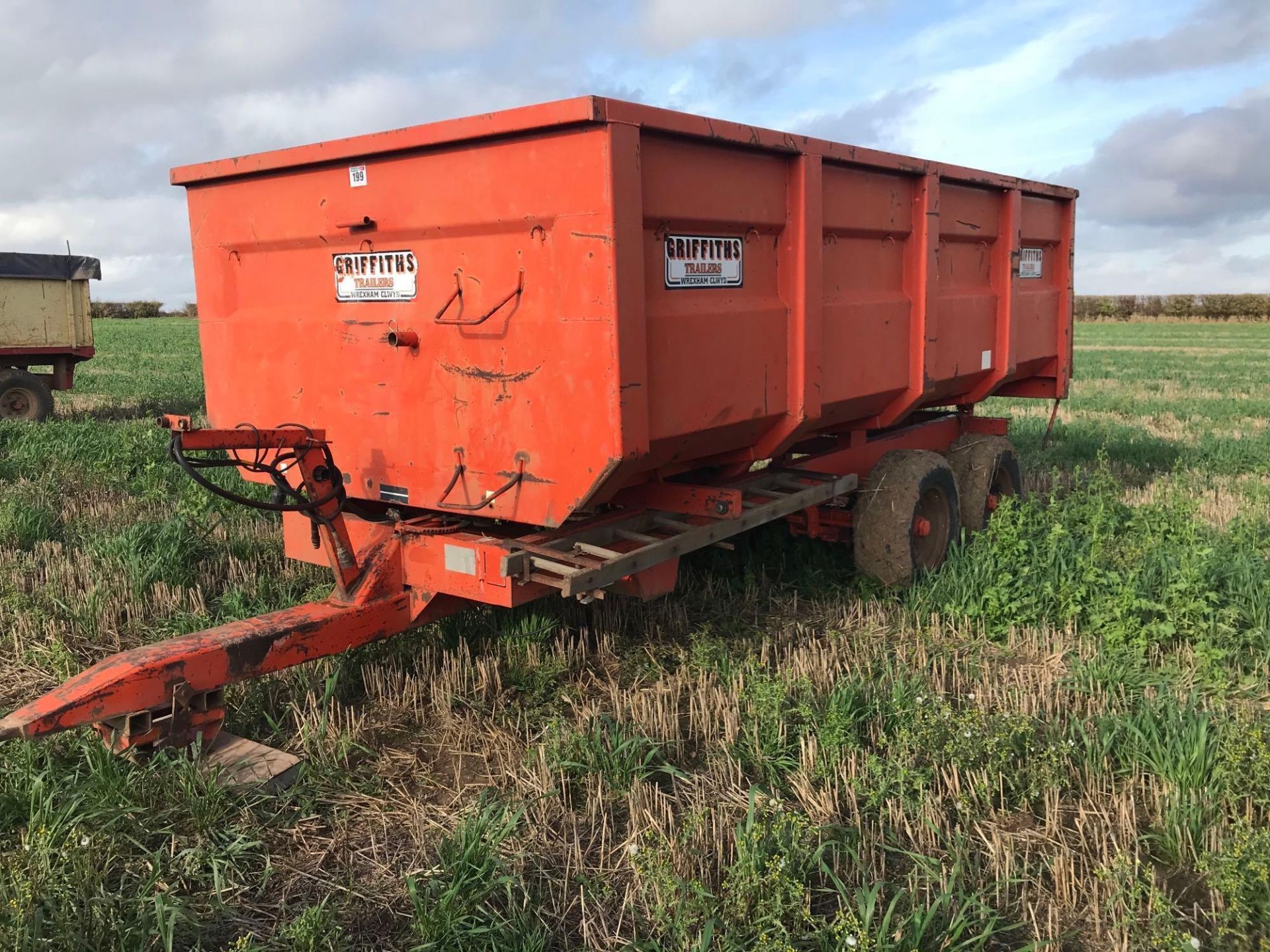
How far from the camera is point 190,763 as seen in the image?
3.15 m

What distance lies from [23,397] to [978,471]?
11.5 metres

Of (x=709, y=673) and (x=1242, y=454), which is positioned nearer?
(x=709, y=673)

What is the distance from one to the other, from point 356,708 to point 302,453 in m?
1.07

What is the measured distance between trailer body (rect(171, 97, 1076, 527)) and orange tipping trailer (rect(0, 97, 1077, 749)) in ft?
0.04

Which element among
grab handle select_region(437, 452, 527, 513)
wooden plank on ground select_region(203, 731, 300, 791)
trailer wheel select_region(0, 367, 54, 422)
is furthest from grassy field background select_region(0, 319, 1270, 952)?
trailer wheel select_region(0, 367, 54, 422)

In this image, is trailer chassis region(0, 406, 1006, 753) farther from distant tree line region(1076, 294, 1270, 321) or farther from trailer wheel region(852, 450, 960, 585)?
distant tree line region(1076, 294, 1270, 321)

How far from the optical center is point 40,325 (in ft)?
41.1

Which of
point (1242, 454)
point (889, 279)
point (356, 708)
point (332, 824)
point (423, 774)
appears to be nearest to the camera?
point (332, 824)

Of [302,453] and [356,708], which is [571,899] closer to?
[356,708]

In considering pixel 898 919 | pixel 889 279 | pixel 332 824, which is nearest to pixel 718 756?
pixel 898 919

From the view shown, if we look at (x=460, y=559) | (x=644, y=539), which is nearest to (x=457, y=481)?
(x=460, y=559)

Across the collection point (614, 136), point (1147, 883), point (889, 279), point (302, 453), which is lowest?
point (1147, 883)

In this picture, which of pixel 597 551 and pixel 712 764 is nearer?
pixel 712 764

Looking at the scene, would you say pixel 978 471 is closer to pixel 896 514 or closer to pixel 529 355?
pixel 896 514
